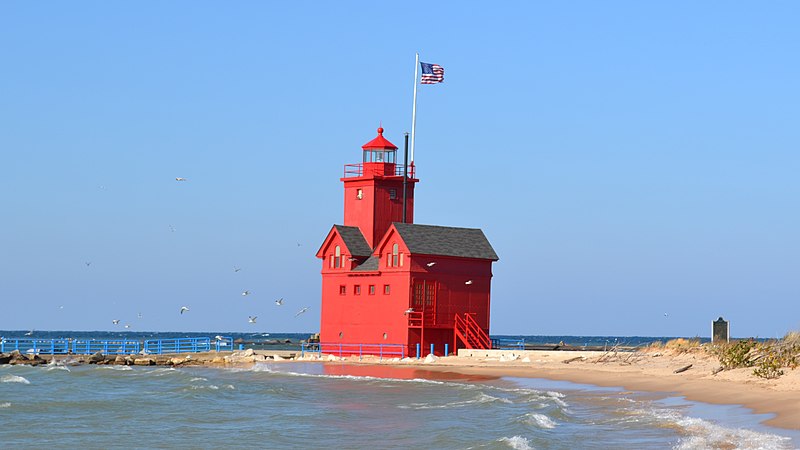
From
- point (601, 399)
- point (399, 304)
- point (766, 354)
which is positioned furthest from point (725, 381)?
point (399, 304)

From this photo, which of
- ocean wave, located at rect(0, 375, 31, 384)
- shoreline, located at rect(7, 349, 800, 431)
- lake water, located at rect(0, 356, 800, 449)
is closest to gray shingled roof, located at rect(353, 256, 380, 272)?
shoreline, located at rect(7, 349, 800, 431)

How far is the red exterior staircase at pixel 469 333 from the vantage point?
49312 mm

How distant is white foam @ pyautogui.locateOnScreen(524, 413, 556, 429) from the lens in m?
25.3

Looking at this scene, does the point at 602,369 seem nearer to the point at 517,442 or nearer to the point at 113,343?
the point at 517,442

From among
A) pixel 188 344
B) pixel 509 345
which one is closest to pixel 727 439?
pixel 188 344

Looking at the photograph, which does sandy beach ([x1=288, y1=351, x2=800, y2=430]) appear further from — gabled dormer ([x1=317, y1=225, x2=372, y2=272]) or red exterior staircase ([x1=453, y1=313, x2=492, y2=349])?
gabled dormer ([x1=317, y1=225, x2=372, y2=272])

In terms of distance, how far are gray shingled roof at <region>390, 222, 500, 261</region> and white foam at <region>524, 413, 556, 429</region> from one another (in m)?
21.6

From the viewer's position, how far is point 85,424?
2838 cm

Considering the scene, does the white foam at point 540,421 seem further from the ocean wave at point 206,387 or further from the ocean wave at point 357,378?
the ocean wave at point 206,387

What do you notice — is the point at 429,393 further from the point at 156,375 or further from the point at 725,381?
the point at 156,375

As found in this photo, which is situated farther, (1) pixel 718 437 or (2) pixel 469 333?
(2) pixel 469 333

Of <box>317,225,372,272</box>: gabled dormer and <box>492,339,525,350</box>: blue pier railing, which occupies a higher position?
<box>317,225,372,272</box>: gabled dormer

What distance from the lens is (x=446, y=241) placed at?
5016 centimetres

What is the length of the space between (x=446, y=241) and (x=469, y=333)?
4.07m
